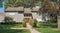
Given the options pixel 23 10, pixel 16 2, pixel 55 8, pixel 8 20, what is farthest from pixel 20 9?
pixel 55 8

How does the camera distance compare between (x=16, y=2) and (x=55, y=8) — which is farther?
(x=16, y=2)

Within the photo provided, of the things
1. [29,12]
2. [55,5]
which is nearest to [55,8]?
[55,5]

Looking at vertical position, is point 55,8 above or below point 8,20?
above

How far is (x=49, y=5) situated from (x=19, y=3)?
5424 cm

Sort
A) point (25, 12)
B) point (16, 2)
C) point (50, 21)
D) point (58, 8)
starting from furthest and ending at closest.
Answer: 1. point (16, 2)
2. point (25, 12)
3. point (50, 21)
4. point (58, 8)

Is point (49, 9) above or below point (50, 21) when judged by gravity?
above

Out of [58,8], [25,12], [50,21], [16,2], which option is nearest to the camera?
[58,8]

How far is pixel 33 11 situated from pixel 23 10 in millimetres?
4427

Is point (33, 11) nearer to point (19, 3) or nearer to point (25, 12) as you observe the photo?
point (25, 12)

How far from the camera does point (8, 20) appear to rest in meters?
67.8

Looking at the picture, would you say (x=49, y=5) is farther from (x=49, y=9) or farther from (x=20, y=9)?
(x=20, y=9)

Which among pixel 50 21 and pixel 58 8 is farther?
pixel 50 21

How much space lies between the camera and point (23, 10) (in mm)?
87625

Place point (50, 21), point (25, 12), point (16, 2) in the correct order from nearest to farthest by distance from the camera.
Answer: point (50, 21), point (25, 12), point (16, 2)
